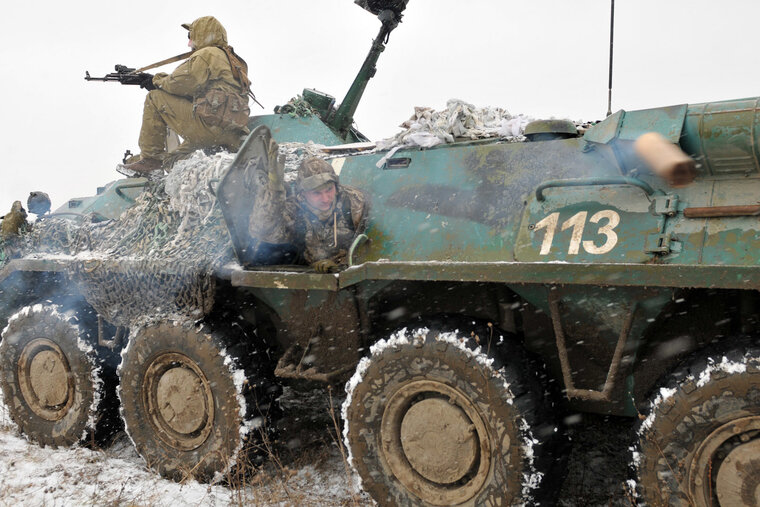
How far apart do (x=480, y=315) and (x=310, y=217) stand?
1.21 meters

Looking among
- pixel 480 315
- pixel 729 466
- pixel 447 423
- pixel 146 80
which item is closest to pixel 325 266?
pixel 480 315

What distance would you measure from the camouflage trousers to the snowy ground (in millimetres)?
2504

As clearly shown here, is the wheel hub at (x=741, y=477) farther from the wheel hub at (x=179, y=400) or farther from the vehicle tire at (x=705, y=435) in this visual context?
the wheel hub at (x=179, y=400)

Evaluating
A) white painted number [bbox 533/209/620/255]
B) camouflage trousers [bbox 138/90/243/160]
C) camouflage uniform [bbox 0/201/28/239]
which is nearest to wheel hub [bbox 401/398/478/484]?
white painted number [bbox 533/209/620/255]

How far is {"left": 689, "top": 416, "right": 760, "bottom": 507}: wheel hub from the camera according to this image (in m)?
2.58

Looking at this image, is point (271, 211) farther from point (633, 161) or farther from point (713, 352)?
point (713, 352)

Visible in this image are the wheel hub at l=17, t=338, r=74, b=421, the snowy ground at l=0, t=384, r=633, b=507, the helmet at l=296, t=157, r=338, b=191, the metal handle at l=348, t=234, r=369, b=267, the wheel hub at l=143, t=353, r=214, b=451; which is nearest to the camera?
the metal handle at l=348, t=234, r=369, b=267

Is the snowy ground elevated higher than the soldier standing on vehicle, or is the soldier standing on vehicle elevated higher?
the soldier standing on vehicle

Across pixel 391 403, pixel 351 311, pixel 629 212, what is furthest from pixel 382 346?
pixel 629 212

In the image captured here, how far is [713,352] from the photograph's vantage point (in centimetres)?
275

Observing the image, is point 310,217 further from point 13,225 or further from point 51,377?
point 13,225

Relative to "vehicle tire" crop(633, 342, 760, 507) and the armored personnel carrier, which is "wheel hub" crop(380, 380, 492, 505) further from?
"vehicle tire" crop(633, 342, 760, 507)

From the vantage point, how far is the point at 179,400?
4.59m

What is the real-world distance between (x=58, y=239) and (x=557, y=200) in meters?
4.29
